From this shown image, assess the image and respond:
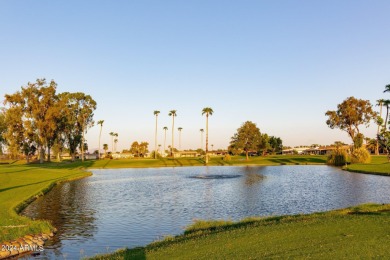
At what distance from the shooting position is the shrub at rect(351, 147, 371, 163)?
300 feet

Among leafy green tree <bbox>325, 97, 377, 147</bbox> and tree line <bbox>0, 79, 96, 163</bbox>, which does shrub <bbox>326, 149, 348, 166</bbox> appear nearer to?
leafy green tree <bbox>325, 97, 377, 147</bbox>

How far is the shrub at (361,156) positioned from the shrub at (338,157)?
117 inches

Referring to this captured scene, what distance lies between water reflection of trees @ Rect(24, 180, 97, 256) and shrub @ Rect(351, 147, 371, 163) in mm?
72424

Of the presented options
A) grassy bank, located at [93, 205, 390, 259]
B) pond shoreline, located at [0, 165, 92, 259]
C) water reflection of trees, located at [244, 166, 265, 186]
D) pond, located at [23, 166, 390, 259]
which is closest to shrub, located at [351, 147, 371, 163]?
water reflection of trees, located at [244, 166, 265, 186]

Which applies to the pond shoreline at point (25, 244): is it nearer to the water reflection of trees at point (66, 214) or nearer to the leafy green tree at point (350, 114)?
the water reflection of trees at point (66, 214)

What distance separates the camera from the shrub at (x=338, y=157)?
9672 cm

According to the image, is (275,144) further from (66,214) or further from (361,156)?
(66,214)

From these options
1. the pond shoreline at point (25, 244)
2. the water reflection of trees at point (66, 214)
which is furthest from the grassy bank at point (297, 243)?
the water reflection of trees at point (66, 214)

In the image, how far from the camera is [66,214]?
3203 centimetres

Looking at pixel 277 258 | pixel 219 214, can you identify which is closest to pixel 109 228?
pixel 219 214

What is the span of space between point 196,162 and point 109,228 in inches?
3880

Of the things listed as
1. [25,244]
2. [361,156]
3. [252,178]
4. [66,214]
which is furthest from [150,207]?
[361,156]

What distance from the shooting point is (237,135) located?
140 meters

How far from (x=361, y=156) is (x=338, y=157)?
7.18 metres
